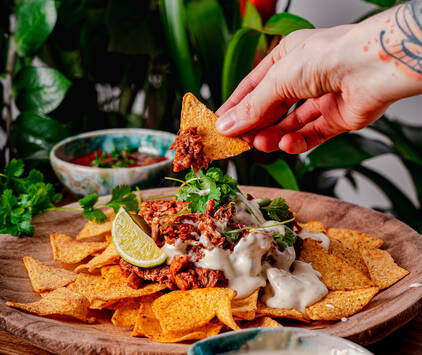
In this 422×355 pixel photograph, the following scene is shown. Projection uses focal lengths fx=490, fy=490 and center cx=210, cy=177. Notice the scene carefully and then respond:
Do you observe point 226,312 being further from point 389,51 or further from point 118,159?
point 118,159

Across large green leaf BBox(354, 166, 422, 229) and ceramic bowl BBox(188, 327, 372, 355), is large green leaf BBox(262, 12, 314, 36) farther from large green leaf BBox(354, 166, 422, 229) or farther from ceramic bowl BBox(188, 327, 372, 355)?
ceramic bowl BBox(188, 327, 372, 355)

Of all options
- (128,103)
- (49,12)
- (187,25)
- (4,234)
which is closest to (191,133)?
(4,234)

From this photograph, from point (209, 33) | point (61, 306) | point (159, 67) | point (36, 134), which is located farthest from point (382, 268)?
point (159, 67)

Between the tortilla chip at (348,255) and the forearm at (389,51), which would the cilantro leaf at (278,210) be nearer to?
the tortilla chip at (348,255)

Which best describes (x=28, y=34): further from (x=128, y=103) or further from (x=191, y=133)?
(x=191, y=133)

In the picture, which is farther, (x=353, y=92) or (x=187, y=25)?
(x=187, y=25)

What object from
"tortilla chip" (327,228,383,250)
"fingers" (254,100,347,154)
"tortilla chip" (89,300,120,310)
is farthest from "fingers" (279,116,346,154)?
"tortilla chip" (89,300,120,310)

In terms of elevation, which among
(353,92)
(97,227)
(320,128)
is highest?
(353,92)
